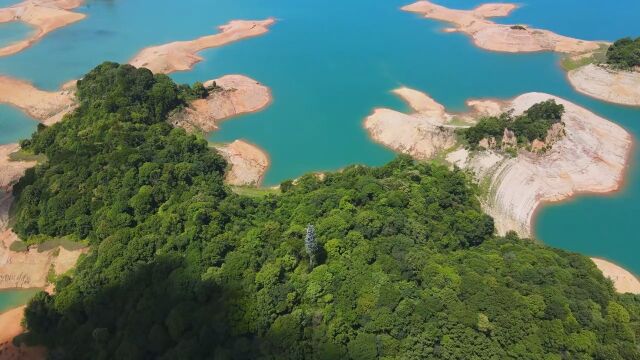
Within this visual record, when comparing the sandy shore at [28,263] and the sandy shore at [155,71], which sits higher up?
the sandy shore at [155,71]

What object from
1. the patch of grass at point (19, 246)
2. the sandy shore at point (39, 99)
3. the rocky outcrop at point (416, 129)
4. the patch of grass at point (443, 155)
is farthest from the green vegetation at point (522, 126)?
the sandy shore at point (39, 99)

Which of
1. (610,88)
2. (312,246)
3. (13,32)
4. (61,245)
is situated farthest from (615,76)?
(13,32)

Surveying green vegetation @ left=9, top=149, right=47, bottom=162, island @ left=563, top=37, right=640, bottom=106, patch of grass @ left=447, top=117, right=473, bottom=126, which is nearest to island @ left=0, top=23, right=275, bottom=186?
green vegetation @ left=9, top=149, right=47, bottom=162

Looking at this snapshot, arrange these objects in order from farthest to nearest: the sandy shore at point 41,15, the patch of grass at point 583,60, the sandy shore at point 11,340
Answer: the sandy shore at point 41,15 → the patch of grass at point 583,60 → the sandy shore at point 11,340

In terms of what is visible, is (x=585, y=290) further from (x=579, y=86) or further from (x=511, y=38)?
(x=511, y=38)

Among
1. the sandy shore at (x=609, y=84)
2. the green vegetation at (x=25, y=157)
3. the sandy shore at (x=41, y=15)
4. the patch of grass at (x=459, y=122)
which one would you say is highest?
the sandy shore at (x=41, y=15)

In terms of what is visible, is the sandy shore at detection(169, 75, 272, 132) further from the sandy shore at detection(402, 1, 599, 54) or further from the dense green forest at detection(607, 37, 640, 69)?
the dense green forest at detection(607, 37, 640, 69)

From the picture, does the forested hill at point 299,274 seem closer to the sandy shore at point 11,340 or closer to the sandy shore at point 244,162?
the sandy shore at point 11,340
